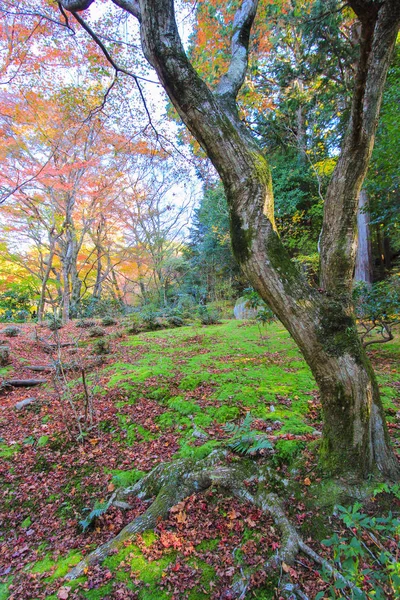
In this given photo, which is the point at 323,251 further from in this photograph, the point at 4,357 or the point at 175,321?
the point at 175,321

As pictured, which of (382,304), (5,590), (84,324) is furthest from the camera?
(84,324)

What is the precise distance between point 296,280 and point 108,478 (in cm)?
255

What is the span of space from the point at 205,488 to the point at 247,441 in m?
0.52

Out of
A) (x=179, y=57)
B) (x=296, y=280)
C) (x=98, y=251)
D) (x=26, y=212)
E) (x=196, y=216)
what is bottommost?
(x=296, y=280)

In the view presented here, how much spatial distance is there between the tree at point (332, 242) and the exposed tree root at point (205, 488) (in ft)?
1.69

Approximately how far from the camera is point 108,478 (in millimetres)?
2584

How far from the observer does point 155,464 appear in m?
2.68

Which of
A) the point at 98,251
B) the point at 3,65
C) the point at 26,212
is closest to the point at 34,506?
the point at 3,65

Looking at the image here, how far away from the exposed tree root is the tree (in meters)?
0.52

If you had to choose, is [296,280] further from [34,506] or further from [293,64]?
[293,64]

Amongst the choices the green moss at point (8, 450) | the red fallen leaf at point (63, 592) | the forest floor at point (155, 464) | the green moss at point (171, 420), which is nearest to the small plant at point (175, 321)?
the forest floor at point (155, 464)

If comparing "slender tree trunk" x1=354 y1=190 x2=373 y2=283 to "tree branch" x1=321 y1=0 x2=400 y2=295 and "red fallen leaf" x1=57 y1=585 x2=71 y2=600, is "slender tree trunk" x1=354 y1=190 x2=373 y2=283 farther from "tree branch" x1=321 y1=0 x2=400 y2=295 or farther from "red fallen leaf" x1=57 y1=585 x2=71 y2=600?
"red fallen leaf" x1=57 y1=585 x2=71 y2=600

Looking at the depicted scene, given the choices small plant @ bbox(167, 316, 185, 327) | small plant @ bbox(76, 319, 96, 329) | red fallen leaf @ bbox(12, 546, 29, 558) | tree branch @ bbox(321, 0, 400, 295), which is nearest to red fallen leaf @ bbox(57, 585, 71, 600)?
red fallen leaf @ bbox(12, 546, 29, 558)

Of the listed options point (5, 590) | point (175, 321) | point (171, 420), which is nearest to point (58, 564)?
point (5, 590)
